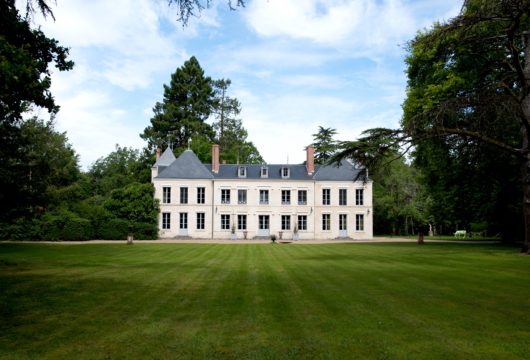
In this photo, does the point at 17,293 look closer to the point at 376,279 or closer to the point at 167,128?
the point at 376,279

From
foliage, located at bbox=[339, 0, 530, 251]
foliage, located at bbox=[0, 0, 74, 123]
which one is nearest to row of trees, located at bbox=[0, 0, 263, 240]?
foliage, located at bbox=[0, 0, 74, 123]

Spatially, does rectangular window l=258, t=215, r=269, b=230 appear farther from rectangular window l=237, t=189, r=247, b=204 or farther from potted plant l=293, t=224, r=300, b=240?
potted plant l=293, t=224, r=300, b=240

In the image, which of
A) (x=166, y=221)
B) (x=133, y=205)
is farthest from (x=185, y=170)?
(x=133, y=205)

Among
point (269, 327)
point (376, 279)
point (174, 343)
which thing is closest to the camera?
point (174, 343)

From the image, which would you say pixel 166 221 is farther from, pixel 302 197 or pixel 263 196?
pixel 302 197

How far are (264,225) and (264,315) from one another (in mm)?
30221

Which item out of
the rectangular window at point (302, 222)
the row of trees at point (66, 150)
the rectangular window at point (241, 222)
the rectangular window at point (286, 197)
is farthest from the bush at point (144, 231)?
the rectangular window at point (302, 222)

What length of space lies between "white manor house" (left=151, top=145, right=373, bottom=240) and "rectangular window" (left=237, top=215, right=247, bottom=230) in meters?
0.08

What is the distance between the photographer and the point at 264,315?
252 inches

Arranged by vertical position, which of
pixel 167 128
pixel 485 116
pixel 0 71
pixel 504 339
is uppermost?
pixel 167 128

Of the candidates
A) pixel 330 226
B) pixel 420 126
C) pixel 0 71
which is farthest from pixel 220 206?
pixel 0 71

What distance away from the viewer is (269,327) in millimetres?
5742

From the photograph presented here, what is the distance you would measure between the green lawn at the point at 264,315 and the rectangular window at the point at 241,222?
25.2 metres

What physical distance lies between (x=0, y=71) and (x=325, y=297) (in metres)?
6.08
